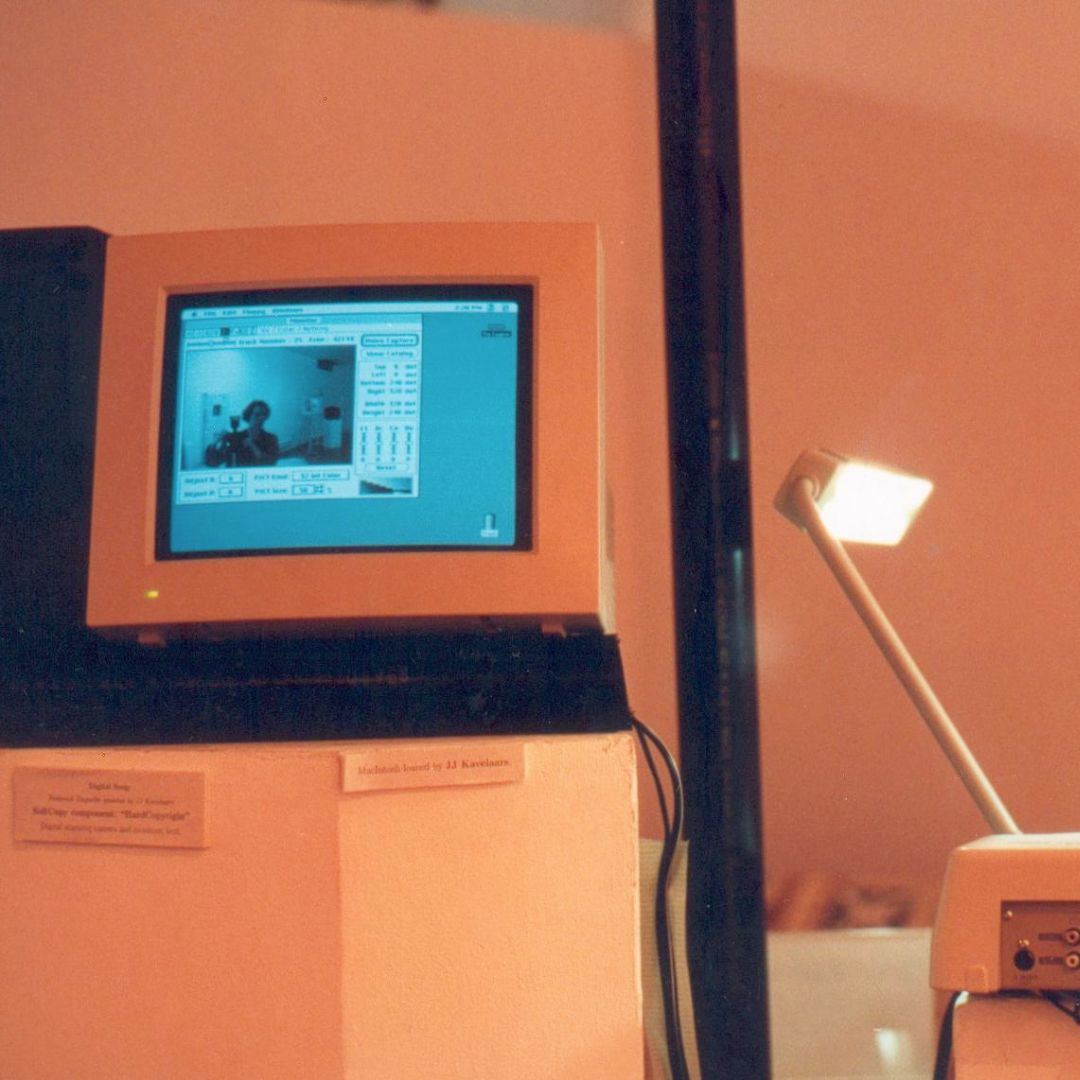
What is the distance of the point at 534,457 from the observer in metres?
Result: 0.81

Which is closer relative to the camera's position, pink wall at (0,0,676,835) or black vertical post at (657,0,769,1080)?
black vertical post at (657,0,769,1080)

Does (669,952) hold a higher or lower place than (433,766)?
lower

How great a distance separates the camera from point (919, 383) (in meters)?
1.57

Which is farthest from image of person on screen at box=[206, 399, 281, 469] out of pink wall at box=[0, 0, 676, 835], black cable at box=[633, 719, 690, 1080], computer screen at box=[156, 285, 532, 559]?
pink wall at box=[0, 0, 676, 835]

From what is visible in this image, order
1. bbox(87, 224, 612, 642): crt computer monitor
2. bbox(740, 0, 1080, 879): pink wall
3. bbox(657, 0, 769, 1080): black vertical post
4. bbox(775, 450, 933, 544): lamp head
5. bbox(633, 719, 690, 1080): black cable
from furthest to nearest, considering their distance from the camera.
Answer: bbox(740, 0, 1080, 879): pink wall, bbox(657, 0, 769, 1080): black vertical post, bbox(775, 450, 933, 544): lamp head, bbox(633, 719, 690, 1080): black cable, bbox(87, 224, 612, 642): crt computer monitor

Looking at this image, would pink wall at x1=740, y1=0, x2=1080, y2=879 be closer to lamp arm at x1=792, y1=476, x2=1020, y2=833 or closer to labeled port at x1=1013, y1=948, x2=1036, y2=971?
lamp arm at x1=792, y1=476, x2=1020, y2=833

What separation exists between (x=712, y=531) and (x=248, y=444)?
63 cm

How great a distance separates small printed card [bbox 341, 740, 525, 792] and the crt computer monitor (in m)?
0.11

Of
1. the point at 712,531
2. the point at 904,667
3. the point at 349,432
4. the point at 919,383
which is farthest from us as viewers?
the point at 919,383

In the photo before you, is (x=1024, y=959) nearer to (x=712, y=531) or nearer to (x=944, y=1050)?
(x=944, y=1050)

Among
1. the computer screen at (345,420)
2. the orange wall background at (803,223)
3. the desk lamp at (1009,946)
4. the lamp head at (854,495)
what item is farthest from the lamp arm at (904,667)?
the orange wall background at (803,223)

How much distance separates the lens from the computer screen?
822 mm

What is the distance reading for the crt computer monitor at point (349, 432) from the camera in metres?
0.79

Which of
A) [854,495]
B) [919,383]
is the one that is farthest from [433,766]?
[919,383]
